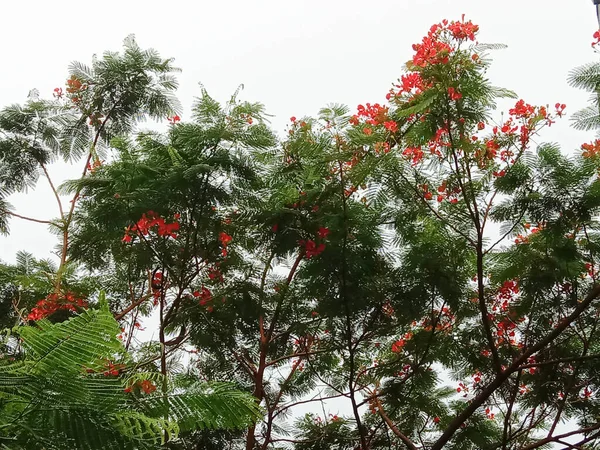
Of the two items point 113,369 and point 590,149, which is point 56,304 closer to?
point 113,369

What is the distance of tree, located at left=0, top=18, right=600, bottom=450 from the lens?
3.47 meters

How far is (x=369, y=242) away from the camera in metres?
3.82

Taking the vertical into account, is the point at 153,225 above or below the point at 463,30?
below

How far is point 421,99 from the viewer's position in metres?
3.21

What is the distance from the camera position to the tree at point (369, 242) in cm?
347

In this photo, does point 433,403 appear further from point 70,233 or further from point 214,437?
point 70,233

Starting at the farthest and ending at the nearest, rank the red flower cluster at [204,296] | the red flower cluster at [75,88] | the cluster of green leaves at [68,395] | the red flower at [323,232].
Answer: the red flower cluster at [75,88] < the red flower cluster at [204,296] < the red flower at [323,232] < the cluster of green leaves at [68,395]

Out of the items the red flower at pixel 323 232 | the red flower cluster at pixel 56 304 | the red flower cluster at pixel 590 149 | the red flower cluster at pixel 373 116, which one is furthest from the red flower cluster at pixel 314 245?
the red flower cluster at pixel 590 149

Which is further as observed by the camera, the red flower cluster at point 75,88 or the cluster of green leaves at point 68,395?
the red flower cluster at point 75,88

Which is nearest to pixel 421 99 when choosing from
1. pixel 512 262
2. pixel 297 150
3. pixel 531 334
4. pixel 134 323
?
pixel 297 150

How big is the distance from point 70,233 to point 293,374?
94.3 inches

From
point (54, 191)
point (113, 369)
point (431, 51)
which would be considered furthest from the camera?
point (54, 191)

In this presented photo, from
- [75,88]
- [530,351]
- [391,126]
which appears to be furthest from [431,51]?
[75,88]

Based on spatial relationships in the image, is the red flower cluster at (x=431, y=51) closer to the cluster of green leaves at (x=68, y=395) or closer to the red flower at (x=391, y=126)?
the red flower at (x=391, y=126)
